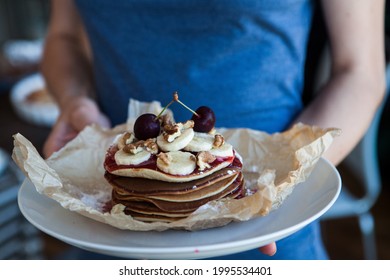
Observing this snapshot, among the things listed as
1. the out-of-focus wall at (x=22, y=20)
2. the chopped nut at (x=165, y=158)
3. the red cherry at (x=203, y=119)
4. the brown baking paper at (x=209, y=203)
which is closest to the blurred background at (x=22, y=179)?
the brown baking paper at (x=209, y=203)

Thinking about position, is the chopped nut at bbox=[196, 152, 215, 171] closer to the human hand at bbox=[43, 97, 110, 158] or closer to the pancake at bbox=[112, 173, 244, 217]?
the pancake at bbox=[112, 173, 244, 217]

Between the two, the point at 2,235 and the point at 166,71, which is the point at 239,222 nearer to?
the point at 166,71

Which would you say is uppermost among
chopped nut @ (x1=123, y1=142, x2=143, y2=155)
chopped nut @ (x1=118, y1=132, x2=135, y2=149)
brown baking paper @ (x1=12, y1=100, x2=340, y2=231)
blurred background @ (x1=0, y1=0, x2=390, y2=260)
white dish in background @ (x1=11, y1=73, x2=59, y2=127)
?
chopped nut @ (x1=123, y1=142, x2=143, y2=155)

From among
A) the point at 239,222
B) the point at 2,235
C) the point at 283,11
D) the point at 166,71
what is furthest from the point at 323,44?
the point at 2,235

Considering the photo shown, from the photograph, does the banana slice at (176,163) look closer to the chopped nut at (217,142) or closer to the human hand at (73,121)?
the chopped nut at (217,142)

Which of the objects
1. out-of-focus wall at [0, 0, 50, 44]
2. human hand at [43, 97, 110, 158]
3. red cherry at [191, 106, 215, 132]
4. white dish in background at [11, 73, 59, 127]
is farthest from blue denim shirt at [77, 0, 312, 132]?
out-of-focus wall at [0, 0, 50, 44]

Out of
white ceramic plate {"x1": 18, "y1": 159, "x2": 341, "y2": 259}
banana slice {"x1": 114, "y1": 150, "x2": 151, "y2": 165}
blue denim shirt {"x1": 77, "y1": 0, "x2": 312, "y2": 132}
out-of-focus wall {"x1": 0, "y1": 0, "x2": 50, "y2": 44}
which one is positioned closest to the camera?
white ceramic plate {"x1": 18, "y1": 159, "x2": 341, "y2": 259}

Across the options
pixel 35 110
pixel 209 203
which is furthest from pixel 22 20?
pixel 209 203
